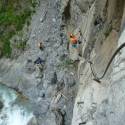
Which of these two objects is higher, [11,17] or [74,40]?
[11,17]

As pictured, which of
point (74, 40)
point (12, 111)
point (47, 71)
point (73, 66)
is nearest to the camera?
point (74, 40)

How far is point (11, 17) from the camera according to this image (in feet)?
80.1

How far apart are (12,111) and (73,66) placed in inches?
148

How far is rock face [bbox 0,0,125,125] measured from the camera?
13.1m

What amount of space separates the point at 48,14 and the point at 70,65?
493cm

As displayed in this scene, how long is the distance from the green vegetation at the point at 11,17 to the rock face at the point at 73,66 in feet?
2.20

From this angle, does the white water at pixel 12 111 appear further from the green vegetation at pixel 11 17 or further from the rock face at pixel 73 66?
the green vegetation at pixel 11 17

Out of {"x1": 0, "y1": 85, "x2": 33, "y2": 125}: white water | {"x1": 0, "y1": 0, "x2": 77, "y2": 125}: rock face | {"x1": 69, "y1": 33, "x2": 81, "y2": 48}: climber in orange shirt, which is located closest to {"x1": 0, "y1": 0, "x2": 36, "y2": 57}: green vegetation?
{"x1": 0, "y1": 0, "x2": 77, "y2": 125}: rock face

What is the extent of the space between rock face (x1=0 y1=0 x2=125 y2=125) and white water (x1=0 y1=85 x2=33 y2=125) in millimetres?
483

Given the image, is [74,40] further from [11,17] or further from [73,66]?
[11,17]

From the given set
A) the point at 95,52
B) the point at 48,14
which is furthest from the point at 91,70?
the point at 48,14

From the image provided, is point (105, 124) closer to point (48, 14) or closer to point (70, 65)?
point (70, 65)

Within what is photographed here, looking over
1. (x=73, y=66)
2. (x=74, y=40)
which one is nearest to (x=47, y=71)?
(x=73, y=66)

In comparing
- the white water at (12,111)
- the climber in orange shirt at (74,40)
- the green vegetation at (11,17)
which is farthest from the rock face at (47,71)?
the climber in orange shirt at (74,40)
